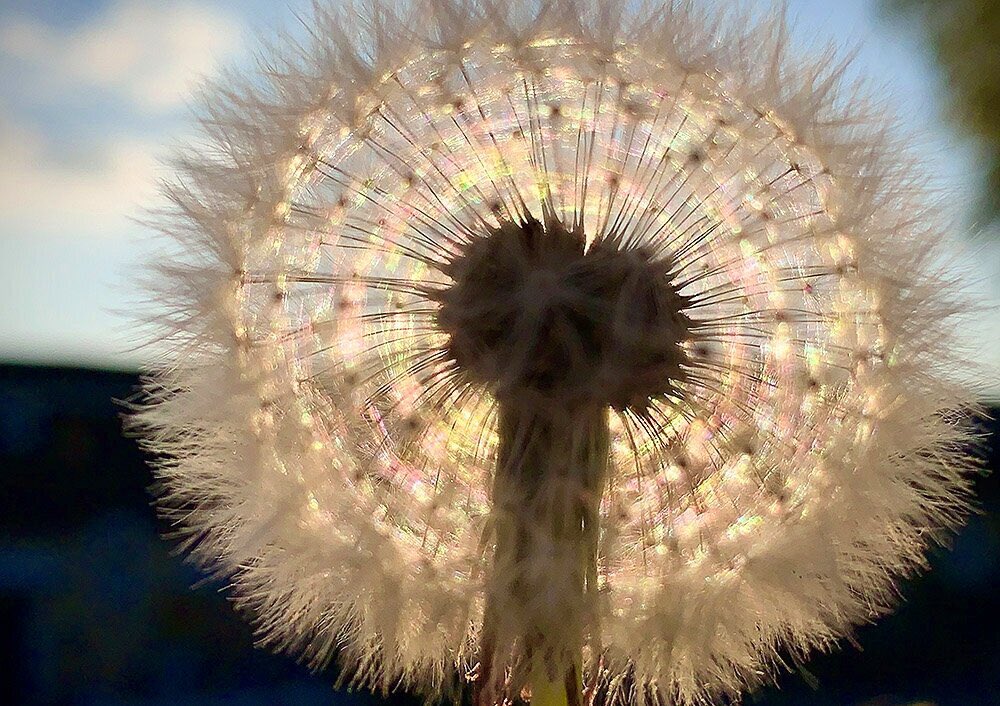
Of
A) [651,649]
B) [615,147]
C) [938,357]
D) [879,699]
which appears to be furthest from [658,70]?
[879,699]

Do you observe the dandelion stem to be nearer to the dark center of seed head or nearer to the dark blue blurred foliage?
the dark center of seed head

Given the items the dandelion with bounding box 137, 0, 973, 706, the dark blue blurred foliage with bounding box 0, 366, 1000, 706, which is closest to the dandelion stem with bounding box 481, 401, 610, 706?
the dandelion with bounding box 137, 0, 973, 706

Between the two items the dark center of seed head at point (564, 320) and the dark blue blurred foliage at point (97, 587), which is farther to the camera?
the dark blue blurred foliage at point (97, 587)

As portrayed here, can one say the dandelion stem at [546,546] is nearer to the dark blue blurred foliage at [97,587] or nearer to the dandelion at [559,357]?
the dandelion at [559,357]

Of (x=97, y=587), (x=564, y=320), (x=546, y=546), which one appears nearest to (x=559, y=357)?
(x=564, y=320)

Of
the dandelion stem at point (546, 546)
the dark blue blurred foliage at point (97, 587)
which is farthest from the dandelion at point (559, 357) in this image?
the dark blue blurred foliage at point (97, 587)

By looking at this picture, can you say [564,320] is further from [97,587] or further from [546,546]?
[97,587]

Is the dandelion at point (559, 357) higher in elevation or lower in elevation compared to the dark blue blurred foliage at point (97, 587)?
higher
